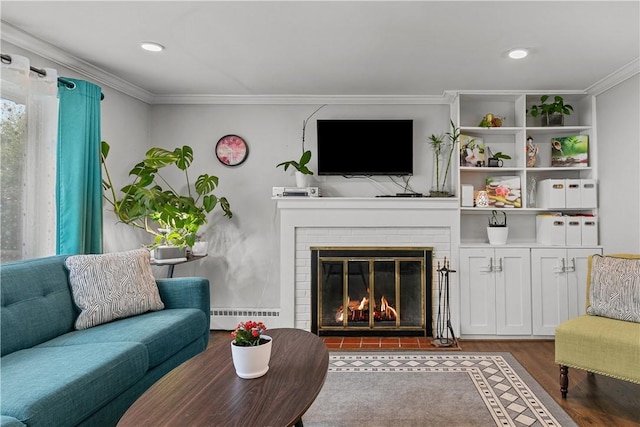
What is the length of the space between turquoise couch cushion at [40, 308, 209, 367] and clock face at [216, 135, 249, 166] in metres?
1.74

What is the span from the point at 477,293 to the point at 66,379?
3.18 meters

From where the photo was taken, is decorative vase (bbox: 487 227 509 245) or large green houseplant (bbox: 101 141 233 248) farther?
decorative vase (bbox: 487 227 509 245)

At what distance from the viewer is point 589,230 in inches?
137

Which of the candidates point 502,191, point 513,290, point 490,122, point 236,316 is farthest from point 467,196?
point 236,316

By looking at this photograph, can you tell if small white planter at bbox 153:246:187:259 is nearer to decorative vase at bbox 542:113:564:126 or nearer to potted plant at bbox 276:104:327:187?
potted plant at bbox 276:104:327:187

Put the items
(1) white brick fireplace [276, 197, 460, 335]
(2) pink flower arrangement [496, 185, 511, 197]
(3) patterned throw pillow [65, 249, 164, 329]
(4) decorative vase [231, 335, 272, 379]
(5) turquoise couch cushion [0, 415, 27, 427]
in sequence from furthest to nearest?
1. (2) pink flower arrangement [496, 185, 511, 197]
2. (1) white brick fireplace [276, 197, 460, 335]
3. (3) patterned throw pillow [65, 249, 164, 329]
4. (4) decorative vase [231, 335, 272, 379]
5. (5) turquoise couch cushion [0, 415, 27, 427]

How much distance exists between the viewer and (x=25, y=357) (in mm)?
1796

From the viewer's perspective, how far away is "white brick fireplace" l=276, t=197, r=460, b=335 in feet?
11.7

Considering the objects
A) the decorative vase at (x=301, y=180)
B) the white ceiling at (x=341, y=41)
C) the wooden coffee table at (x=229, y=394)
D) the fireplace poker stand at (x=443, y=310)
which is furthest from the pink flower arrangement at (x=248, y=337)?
the fireplace poker stand at (x=443, y=310)

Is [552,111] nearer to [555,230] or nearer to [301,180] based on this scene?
[555,230]

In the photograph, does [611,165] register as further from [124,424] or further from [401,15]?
[124,424]

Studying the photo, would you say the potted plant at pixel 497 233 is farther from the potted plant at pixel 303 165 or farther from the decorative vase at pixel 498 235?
the potted plant at pixel 303 165

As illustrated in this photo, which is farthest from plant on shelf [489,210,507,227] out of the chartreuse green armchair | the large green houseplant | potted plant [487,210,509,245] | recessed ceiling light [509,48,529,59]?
the large green houseplant

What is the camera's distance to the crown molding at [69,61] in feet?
7.91
